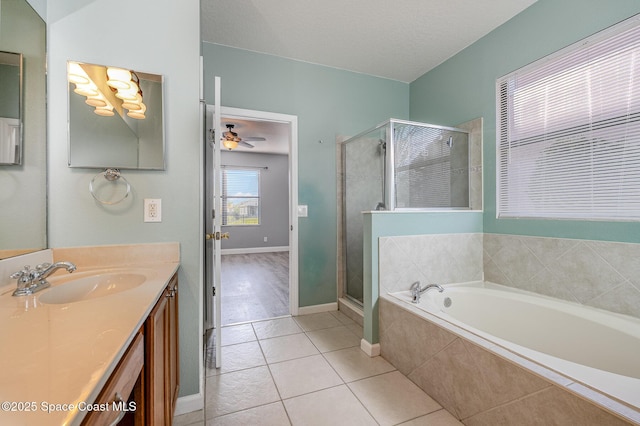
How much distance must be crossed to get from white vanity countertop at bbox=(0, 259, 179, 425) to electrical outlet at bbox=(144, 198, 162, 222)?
1.85 feet

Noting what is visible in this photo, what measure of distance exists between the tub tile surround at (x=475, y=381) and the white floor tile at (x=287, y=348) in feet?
2.09

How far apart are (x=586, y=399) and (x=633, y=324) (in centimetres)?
101

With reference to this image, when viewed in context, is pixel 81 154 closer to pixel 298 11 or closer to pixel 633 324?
pixel 298 11

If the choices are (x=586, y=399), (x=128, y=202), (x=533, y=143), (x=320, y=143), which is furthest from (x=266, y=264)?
(x=586, y=399)

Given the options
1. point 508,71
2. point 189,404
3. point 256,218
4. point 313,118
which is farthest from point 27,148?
point 256,218

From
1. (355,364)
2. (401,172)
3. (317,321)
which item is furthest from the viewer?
(317,321)

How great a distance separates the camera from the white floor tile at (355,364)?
1855mm

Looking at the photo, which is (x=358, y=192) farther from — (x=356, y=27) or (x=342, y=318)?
(x=356, y=27)

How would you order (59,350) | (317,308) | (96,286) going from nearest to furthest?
1. (59,350)
2. (96,286)
3. (317,308)

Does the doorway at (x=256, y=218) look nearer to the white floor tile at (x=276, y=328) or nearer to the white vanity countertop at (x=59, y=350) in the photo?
the white floor tile at (x=276, y=328)

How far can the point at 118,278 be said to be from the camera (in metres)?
1.31

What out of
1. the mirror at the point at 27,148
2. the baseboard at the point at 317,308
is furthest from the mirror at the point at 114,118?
the baseboard at the point at 317,308

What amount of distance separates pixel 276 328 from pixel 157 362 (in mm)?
1668

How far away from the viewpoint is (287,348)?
2215 mm
